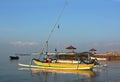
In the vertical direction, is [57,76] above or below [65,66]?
below

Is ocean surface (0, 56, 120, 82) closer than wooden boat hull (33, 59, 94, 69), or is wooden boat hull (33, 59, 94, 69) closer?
ocean surface (0, 56, 120, 82)

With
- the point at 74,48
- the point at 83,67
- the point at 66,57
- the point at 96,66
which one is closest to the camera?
the point at 83,67

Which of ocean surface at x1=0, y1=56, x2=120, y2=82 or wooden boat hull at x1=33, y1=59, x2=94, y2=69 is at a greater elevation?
wooden boat hull at x1=33, y1=59, x2=94, y2=69

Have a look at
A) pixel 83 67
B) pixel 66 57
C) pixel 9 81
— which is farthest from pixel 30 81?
pixel 66 57

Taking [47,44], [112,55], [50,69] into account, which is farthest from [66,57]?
[50,69]

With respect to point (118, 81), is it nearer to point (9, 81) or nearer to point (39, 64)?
point (9, 81)

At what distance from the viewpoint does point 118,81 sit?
105ft

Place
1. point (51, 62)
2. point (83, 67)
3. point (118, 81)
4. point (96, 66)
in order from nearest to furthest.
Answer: point (118, 81), point (83, 67), point (51, 62), point (96, 66)

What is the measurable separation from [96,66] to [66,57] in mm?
37239

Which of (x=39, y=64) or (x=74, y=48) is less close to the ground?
(x=74, y=48)

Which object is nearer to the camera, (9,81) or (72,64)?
(9,81)

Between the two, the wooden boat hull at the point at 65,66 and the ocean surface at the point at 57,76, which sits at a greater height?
the wooden boat hull at the point at 65,66

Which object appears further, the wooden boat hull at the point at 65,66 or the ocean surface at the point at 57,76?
the wooden boat hull at the point at 65,66

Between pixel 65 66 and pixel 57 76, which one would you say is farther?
pixel 65 66
